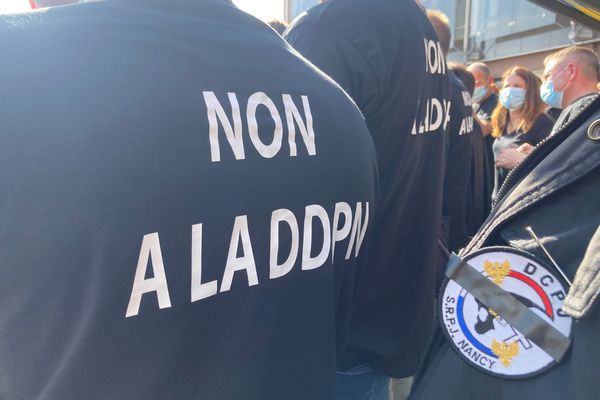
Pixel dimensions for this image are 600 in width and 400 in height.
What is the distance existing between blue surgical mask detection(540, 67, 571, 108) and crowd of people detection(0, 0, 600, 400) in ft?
9.33

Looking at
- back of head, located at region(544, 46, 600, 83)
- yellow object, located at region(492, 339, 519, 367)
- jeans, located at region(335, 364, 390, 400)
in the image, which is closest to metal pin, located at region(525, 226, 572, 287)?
yellow object, located at region(492, 339, 519, 367)

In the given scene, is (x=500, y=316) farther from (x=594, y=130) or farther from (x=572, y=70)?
(x=572, y=70)

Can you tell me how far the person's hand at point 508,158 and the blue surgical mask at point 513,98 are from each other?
1.55 feet

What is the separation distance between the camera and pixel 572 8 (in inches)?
34.3

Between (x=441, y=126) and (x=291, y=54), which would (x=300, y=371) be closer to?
(x=291, y=54)

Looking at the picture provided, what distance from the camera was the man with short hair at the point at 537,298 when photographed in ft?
2.40

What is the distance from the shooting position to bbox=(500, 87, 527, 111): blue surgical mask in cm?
367

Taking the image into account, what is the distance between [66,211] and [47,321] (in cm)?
15

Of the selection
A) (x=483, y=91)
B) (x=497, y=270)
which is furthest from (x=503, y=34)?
(x=497, y=270)

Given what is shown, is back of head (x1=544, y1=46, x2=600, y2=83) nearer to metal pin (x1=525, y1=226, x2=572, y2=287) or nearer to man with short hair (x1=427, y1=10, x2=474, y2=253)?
man with short hair (x1=427, y1=10, x2=474, y2=253)

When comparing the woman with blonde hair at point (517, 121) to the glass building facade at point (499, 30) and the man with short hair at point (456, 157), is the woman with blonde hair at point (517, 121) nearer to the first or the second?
the man with short hair at point (456, 157)

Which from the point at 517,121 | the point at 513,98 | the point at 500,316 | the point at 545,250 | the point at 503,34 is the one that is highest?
the point at 545,250

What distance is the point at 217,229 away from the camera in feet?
2.60

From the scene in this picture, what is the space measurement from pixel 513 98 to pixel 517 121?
6.8 inches
